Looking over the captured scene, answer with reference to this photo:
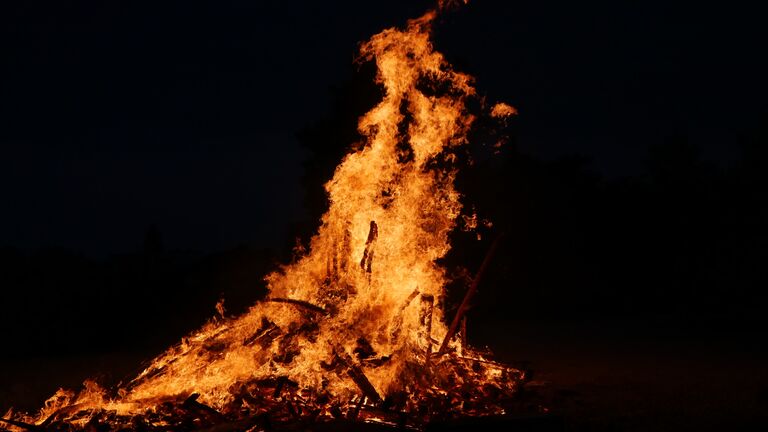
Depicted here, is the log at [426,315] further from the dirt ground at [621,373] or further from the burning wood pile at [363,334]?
the dirt ground at [621,373]

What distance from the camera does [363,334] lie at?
8586 millimetres

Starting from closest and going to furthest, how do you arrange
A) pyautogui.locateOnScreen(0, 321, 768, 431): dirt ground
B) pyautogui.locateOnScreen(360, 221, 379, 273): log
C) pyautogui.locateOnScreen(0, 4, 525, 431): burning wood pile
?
pyautogui.locateOnScreen(0, 321, 768, 431): dirt ground → pyautogui.locateOnScreen(0, 4, 525, 431): burning wood pile → pyautogui.locateOnScreen(360, 221, 379, 273): log

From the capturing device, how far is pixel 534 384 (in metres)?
9.01

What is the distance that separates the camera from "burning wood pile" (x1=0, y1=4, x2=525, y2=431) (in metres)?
7.38

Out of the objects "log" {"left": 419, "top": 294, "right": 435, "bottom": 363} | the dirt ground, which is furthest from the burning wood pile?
the dirt ground

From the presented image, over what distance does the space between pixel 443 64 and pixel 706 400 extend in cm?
524

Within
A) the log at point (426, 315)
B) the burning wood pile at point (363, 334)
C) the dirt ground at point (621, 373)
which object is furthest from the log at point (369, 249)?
Answer: the dirt ground at point (621, 373)

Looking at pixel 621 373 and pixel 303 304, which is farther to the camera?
pixel 621 373

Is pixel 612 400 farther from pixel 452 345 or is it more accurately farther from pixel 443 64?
pixel 443 64

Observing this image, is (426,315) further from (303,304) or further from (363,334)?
(303,304)

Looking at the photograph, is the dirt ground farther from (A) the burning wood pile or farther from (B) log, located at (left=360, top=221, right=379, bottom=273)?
(B) log, located at (left=360, top=221, right=379, bottom=273)

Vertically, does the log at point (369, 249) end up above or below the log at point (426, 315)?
above

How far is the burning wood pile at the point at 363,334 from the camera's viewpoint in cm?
738

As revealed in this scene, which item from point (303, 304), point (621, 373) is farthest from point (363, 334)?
point (621, 373)
